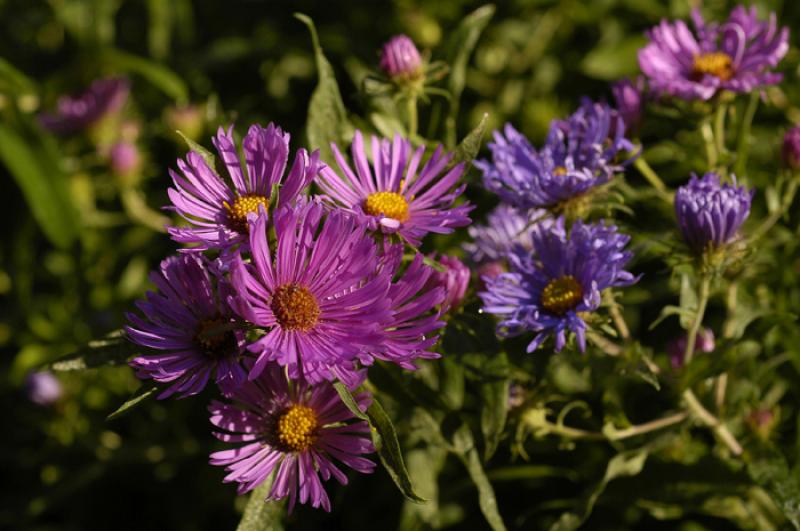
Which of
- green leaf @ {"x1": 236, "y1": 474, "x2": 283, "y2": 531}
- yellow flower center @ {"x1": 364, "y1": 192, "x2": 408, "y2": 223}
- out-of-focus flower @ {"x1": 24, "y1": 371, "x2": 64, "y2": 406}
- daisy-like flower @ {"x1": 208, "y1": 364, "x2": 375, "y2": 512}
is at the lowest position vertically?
out-of-focus flower @ {"x1": 24, "y1": 371, "x2": 64, "y2": 406}

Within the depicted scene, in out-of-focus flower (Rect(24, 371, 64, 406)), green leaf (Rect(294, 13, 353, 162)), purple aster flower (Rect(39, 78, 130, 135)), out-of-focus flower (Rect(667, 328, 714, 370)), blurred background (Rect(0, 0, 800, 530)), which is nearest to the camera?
green leaf (Rect(294, 13, 353, 162))

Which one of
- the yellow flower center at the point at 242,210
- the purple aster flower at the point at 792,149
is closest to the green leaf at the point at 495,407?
Answer: the yellow flower center at the point at 242,210

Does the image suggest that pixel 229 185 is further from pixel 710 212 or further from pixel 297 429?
pixel 710 212

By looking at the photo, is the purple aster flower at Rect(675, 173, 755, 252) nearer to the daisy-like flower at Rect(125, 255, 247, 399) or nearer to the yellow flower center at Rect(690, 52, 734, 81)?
the yellow flower center at Rect(690, 52, 734, 81)

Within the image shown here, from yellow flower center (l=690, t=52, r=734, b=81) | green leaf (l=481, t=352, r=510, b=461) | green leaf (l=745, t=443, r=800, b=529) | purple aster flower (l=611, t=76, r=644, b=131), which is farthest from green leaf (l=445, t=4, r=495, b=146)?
green leaf (l=745, t=443, r=800, b=529)

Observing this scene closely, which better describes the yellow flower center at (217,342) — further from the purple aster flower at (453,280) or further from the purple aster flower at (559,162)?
the purple aster flower at (559,162)

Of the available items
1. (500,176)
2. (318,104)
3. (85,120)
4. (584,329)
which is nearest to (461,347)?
(584,329)

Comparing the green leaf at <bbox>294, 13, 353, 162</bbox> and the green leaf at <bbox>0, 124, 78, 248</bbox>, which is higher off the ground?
the green leaf at <bbox>294, 13, 353, 162</bbox>
